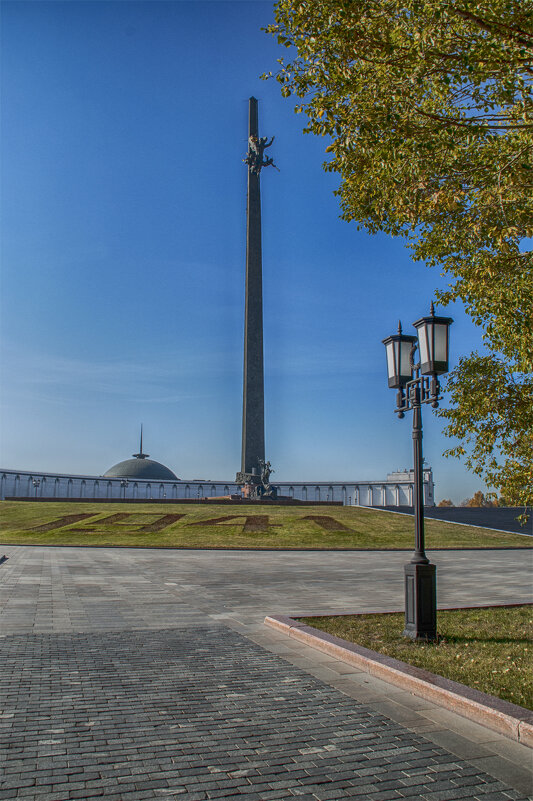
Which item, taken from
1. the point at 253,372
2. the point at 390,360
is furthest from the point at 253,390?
the point at 390,360

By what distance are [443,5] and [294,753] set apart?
755cm

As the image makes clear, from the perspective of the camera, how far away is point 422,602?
8.89 metres

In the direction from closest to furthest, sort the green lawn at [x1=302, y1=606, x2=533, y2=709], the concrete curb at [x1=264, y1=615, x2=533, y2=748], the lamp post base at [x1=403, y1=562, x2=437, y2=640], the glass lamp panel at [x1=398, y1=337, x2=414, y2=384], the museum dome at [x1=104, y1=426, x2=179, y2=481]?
the concrete curb at [x1=264, y1=615, x2=533, y2=748] → the green lawn at [x1=302, y1=606, x2=533, y2=709] → the lamp post base at [x1=403, y1=562, x2=437, y2=640] → the glass lamp panel at [x1=398, y1=337, x2=414, y2=384] → the museum dome at [x1=104, y1=426, x2=179, y2=481]

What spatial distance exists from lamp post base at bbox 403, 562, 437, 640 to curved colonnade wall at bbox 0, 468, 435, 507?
9355cm

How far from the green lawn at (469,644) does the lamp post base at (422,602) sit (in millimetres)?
178

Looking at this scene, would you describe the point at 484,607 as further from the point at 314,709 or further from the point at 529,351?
the point at 314,709

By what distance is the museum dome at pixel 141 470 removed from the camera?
132 meters

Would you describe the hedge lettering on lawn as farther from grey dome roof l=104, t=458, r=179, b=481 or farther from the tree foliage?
grey dome roof l=104, t=458, r=179, b=481

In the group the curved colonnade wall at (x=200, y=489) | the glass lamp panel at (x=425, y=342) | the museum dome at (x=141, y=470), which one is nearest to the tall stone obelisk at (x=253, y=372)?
the curved colonnade wall at (x=200, y=489)

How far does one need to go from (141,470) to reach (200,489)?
28.6 metres

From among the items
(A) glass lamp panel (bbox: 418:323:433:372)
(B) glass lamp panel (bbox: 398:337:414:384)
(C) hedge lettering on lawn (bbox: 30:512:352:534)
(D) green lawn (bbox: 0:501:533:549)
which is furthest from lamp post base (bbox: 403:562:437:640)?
(C) hedge lettering on lawn (bbox: 30:512:352:534)

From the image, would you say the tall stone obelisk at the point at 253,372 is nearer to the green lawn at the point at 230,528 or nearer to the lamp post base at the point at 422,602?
the green lawn at the point at 230,528

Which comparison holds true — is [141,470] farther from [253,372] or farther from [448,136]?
[448,136]

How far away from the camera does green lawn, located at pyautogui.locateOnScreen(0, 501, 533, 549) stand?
108ft
